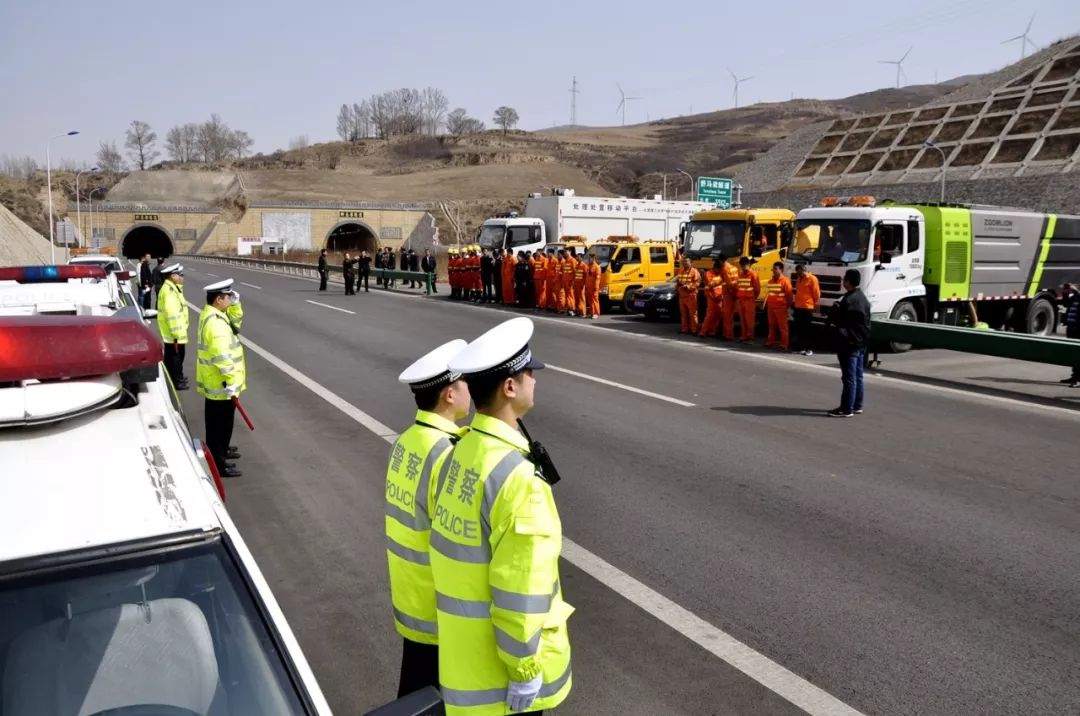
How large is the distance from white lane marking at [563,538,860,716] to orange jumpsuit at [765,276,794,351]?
12.0m

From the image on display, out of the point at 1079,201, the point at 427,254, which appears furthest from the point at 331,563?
the point at 1079,201

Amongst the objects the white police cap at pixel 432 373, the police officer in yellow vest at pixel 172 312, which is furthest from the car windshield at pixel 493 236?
the white police cap at pixel 432 373

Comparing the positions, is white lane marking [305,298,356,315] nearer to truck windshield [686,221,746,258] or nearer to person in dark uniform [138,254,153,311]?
person in dark uniform [138,254,153,311]

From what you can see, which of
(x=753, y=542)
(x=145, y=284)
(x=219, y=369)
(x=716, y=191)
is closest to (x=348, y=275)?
(x=145, y=284)

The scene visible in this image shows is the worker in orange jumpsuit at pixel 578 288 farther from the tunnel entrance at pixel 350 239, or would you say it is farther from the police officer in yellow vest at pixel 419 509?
the tunnel entrance at pixel 350 239

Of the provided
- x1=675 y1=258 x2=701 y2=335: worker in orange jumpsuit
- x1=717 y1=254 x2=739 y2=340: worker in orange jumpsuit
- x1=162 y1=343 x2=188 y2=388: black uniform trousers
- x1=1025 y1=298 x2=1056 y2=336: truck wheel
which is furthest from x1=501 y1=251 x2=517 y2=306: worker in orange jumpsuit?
x1=162 y1=343 x2=188 y2=388: black uniform trousers

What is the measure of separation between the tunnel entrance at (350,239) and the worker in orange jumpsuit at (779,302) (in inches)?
3061

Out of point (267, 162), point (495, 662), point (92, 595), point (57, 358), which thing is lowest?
point (495, 662)

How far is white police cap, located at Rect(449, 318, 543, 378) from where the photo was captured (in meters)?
3.04

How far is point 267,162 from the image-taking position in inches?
6309

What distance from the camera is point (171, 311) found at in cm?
1227

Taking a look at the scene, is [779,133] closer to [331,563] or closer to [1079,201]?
[1079,201]

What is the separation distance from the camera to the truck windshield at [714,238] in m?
22.0

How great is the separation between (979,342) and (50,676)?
14574 millimetres
